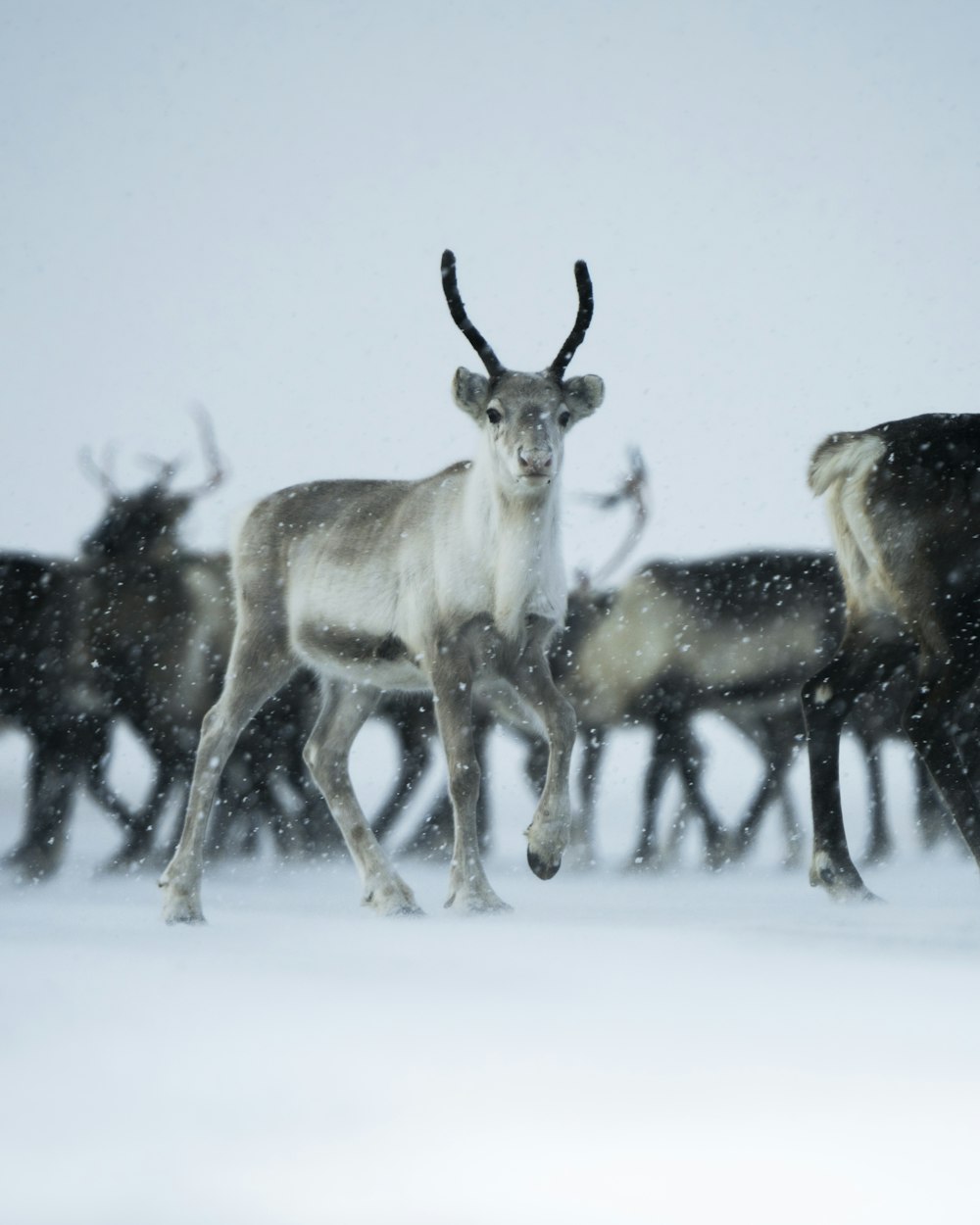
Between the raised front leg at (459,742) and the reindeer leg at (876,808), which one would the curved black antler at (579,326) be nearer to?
the raised front leg at (459,742)

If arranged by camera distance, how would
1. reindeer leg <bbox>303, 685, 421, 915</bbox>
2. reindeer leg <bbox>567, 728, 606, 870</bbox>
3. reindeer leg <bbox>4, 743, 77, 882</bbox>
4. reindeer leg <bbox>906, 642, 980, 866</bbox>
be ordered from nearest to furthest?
1. reindeer leg <bbox>906, 642, 980, 866</bbox>
2. reindeer leg <bbox>303, 685, 421, 915</bbox>
3. reindeer leg <bbox>4, 743, 77, 882</bbox>
4. reindeer leg <bbox>567, 728, 606, 870</bbox>

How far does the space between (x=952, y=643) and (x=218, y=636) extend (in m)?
3.07

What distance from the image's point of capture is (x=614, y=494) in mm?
6551

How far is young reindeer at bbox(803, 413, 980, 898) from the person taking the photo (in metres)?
3.71

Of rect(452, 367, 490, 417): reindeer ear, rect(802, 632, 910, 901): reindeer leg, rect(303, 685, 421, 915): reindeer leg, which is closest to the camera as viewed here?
rect(452, 367, 490, 417): reindeer ear

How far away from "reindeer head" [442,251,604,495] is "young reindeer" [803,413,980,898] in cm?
70

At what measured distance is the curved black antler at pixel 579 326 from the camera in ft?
12.4

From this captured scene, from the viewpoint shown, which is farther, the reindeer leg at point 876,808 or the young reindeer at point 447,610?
the reindeer leg at point 876,808

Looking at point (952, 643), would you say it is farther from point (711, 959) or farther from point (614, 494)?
point (614, 494)

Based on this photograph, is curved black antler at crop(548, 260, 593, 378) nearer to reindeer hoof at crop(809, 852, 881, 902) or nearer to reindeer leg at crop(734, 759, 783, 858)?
reindeer hoof at crop(809, 852, 881, 902)

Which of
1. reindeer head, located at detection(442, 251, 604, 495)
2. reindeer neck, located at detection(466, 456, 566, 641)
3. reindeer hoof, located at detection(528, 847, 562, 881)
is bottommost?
reindeer hoof, located at detection(528, 847, 562, 881)

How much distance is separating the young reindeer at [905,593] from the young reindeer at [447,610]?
70 cm

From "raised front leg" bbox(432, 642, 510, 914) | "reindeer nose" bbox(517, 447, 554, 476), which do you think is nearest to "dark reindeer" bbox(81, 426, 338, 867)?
"raised front leg" bbox(432, 642, 510, 914)

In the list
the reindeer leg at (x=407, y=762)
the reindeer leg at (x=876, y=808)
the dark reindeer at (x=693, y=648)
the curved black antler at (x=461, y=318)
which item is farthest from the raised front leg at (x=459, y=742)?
the reindeer leg at (x=876, y=808)
